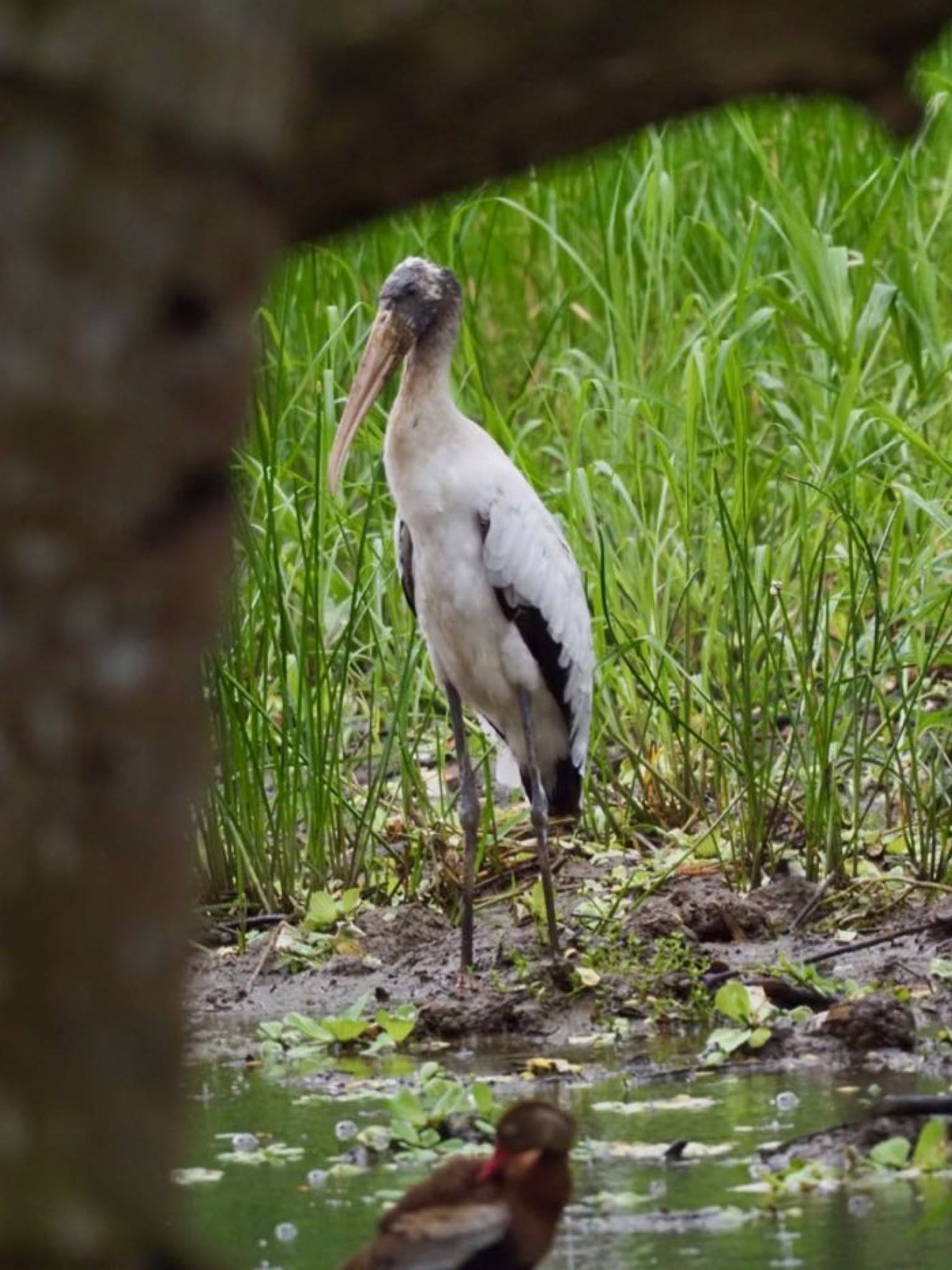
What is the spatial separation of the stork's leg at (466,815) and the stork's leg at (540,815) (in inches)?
6.7

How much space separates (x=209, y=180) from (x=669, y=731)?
5995 mm

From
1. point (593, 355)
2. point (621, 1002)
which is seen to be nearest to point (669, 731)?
point (621, 1002)

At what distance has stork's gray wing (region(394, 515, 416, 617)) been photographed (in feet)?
25.8

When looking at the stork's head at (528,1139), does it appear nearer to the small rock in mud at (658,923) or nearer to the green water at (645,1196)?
the green water at (645,1196)

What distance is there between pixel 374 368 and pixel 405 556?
22.9 inches

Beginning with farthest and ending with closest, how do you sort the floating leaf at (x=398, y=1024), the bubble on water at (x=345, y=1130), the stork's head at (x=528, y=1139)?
1. the floating leaf at (x=398, y=1024)
2. the bubble on water at (x=345, y=1130)
3. the stork's head at (x=528, y=1139)

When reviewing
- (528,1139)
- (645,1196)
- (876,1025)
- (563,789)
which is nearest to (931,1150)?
(645,1196)

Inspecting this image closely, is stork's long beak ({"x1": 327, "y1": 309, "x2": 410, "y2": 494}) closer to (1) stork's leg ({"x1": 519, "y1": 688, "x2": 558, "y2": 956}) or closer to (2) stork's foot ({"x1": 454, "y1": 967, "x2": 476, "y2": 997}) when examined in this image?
(1) stork's leg ({"x1": 519, "y1": 688, "x2": 558, "y2": 956})

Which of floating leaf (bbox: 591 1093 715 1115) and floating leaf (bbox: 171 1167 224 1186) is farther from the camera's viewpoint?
floating leaf (bbox: 591 1093 715 1115)

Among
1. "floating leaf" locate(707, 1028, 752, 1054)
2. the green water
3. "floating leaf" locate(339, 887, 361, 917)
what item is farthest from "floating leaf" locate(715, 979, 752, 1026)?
"floating leaf" locate(339, 887, 361, 917)

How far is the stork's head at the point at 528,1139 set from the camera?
163 inches

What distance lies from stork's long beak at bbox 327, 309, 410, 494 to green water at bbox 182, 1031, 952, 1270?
2408 mm

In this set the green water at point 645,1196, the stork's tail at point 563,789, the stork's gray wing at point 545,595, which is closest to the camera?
the green water at point 645,1196

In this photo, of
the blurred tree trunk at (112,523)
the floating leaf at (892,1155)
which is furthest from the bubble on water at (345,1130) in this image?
the blurred tree trunk at (112,523)
